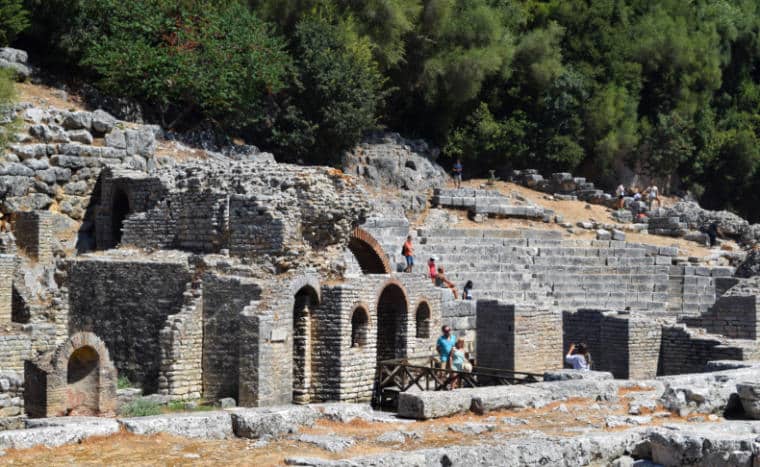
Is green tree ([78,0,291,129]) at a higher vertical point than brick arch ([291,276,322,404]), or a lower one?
higher

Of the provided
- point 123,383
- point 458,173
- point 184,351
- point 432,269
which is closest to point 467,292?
point 432,269

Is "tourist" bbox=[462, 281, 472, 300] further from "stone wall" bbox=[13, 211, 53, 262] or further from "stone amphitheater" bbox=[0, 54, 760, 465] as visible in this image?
"stone wall" bbox=[13, 211, 53, 262]

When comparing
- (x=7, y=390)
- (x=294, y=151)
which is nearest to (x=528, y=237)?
(x=294, y=151)

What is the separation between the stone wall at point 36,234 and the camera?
2238 centimetres

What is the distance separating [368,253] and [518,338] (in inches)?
141

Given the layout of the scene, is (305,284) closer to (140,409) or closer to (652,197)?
(140,409)

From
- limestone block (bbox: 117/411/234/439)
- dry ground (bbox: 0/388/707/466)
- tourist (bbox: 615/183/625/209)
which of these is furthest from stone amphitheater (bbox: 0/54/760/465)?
tourist (bbox: 615/183/625/209)

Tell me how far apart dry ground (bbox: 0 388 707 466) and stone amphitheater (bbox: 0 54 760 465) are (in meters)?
0.15

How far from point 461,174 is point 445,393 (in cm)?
2910

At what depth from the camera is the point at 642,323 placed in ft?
66.3

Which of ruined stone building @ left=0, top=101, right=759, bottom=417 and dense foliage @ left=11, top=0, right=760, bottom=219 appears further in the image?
dense foliage @ left=11, top=0, right=760, bottom=219

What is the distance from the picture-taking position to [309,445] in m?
11.0

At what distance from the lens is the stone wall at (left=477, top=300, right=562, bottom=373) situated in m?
21.2

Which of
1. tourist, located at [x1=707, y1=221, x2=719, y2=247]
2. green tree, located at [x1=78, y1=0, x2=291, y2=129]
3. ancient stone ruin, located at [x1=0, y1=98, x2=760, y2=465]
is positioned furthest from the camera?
tourist, located at [x1=707, y1=221, x2=719, y2=247]
